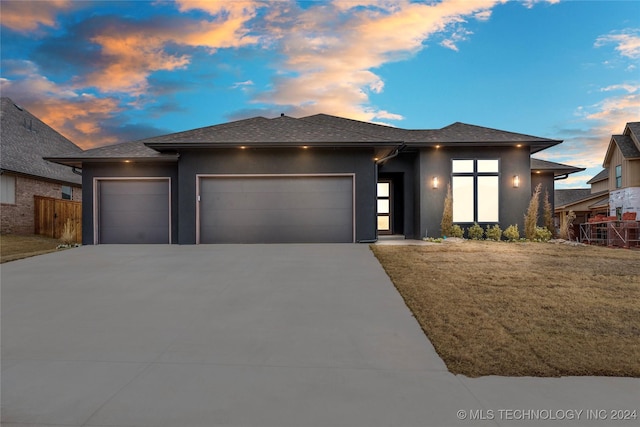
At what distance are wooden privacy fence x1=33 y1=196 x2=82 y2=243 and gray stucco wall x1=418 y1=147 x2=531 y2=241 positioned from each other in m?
15.4

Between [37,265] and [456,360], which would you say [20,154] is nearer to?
[37,265]

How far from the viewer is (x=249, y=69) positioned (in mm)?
14344

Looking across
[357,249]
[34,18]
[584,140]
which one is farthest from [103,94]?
[584,140]

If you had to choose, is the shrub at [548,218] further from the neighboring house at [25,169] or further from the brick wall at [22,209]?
the brick wall at [22,209]

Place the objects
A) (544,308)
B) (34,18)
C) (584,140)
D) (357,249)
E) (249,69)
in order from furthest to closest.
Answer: (584,140) → (249,69) → (34,18) → (357,249) → (544,308)

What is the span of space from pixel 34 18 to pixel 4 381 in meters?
12.7

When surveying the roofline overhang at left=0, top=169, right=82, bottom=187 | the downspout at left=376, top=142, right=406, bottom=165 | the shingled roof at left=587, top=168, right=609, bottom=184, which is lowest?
the roofline overhang at left=0, top=169, right=82, bottom=187

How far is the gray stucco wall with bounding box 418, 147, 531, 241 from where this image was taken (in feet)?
41.7

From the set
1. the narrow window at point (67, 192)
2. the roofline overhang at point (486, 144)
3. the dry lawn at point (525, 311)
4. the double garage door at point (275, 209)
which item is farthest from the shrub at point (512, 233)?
the narrow window at point (67, 192)

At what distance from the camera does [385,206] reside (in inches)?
602

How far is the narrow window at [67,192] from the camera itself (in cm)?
1866

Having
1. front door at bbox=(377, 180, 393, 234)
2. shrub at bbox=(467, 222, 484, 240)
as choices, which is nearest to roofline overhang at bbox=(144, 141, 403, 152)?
shrub at bbox=(467, 222, 484, 240)

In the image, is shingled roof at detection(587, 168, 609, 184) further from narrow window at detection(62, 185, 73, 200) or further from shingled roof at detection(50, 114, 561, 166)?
narrow window at detection(62, 185, 73, 200)

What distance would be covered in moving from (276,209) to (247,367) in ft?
27.9
